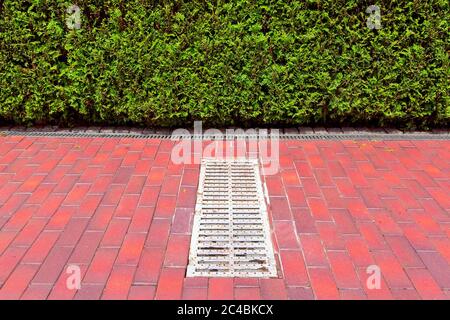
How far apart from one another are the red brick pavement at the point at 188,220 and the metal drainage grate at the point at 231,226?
9 cm

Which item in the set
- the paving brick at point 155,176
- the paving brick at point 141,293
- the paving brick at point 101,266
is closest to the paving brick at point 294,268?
the paving brick at point 141,293

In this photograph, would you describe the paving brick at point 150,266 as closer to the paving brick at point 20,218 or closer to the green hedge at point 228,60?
the paving brick at point 20,218

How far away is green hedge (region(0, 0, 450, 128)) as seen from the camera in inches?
197

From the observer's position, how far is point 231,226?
3611 mm

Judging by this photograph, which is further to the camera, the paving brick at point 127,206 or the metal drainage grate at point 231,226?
the paving brick at point 127,206

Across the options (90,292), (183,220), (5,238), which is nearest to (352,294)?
(183,220)

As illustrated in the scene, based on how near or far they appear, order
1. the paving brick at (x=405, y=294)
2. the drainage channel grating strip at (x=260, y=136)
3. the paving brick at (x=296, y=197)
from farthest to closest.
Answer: the drainage channel grating strip at (x=260, y=136)
the paving brick at (x=296, y=197)
the paving brick at (x=405, y=294)

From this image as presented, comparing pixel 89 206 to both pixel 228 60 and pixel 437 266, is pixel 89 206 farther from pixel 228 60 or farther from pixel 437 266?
pixel 437 266

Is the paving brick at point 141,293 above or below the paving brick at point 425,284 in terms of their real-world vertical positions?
below

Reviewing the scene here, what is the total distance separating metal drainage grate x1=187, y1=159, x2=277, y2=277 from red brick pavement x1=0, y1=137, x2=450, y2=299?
88 millimetres

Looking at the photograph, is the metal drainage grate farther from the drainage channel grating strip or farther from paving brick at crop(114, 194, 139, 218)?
the drainage channel grating strip

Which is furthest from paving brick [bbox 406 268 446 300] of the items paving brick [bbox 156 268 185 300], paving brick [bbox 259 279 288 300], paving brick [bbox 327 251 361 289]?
paving brick [bbox 156 268 185 300]

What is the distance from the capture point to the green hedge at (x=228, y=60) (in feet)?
16.4
